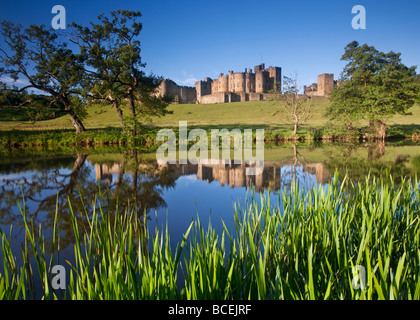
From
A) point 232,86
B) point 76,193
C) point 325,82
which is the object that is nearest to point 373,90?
point 76,193

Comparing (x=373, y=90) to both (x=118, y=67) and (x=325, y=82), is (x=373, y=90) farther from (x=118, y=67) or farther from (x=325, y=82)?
(x=325, y=82)

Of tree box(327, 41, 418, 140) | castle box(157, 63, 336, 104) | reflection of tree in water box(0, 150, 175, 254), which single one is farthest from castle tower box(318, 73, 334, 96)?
reflection of tree in water box(0, 150, 175, 254)

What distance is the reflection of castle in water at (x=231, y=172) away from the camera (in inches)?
341

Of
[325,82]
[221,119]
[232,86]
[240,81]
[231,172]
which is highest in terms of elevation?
[240,81]

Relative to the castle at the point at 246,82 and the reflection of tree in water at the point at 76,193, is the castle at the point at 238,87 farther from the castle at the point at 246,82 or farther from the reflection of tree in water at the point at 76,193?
the reflection of tree in water at the point at 76,193

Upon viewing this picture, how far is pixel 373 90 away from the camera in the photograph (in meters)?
24.8

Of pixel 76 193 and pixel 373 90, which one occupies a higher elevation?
pixel 373 90

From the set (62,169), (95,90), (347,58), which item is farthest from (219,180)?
(347,58)

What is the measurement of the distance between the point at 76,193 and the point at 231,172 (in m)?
5.46

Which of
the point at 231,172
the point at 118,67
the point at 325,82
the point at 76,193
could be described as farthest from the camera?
the point at 325,82
